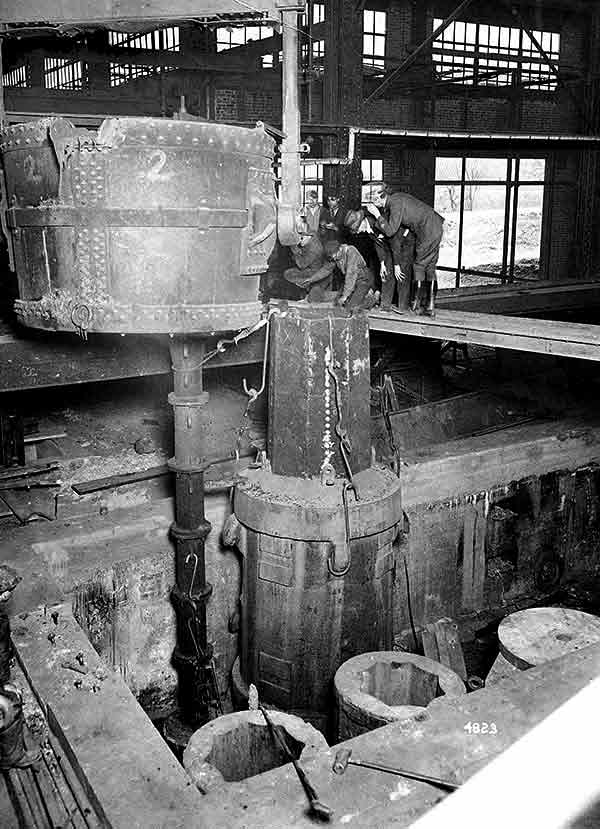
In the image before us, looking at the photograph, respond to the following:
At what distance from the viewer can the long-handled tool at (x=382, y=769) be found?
4281mm

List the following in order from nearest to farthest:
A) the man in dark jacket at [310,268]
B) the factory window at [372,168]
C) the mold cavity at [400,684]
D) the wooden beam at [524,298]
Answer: the mold cavity at [400,684] → the man in dark jacket at [310,268] → the wooden beam at [524,298] → the factory window at [372,168]

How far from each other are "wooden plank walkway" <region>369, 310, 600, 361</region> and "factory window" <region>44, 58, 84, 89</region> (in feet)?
64.9

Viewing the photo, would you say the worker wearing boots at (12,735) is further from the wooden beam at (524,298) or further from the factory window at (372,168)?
the factory window at (372,168)

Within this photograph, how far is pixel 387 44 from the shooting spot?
2142 centimetres

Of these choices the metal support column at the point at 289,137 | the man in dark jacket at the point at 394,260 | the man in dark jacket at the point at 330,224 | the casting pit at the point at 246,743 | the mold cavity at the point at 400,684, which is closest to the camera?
the casting pit at the point at 246,743

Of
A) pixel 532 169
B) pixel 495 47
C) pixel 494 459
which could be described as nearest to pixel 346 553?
pixel 494 459

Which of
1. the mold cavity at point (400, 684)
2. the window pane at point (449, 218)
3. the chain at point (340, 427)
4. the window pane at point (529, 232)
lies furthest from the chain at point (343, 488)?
the window pane at point (529, 232)

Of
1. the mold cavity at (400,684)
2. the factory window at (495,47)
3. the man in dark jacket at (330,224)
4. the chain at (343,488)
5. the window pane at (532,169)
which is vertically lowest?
the mold cavity at (400,684)

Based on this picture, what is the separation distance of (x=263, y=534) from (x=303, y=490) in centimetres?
55

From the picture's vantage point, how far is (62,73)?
26234 mm

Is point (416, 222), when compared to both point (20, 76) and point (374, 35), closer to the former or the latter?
point (374, 35)

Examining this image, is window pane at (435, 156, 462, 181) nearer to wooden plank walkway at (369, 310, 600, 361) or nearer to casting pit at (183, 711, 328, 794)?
wooden plank walkway at (369, 310, 600, 361)

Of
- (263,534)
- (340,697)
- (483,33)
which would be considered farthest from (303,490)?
(483,33)

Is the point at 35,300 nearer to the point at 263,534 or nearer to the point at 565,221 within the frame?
the point at 263,534
